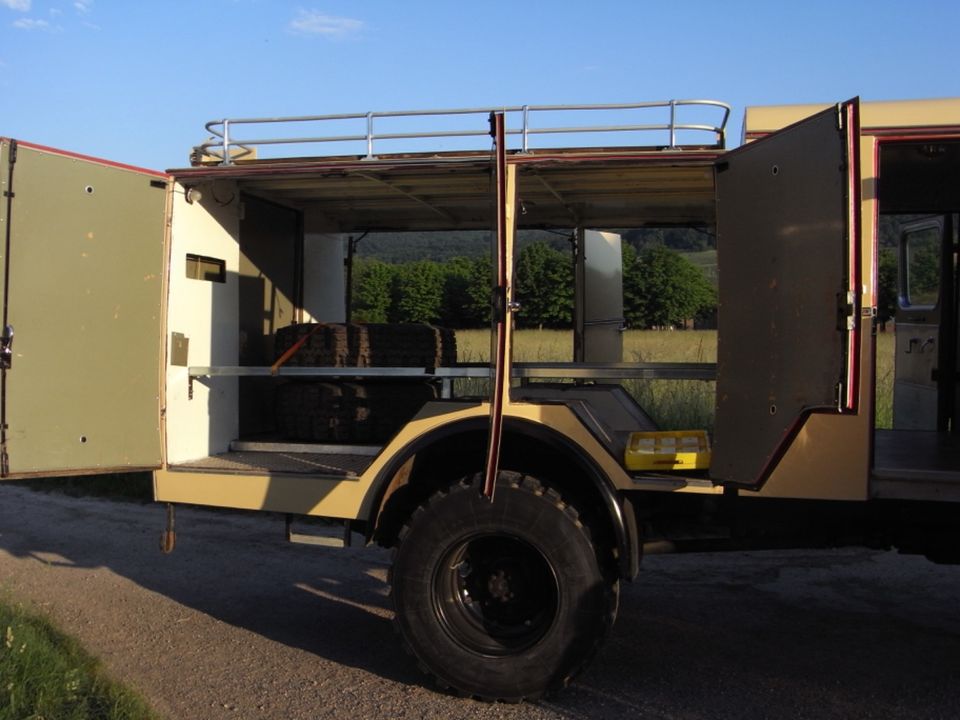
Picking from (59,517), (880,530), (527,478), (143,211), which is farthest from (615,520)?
(59,517)

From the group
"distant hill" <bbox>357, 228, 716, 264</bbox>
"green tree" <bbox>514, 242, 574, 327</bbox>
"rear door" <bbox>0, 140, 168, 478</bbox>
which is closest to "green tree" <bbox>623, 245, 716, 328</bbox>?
"green tree" <bbox>514, 242, 574, 327</bbox>

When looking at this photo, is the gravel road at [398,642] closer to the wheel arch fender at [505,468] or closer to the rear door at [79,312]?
the wheel arch fender at [505,468]

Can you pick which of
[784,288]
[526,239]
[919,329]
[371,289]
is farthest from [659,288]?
[784,288]

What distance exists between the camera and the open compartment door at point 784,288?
3426 millimetres

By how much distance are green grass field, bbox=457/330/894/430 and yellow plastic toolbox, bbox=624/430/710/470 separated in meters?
1.92

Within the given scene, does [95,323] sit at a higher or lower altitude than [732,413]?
higher

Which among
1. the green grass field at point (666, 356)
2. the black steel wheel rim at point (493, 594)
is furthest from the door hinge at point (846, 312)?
the green grass field at point (666, 356)

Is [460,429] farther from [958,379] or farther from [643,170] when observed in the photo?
[958,379]

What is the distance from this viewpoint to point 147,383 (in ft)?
15.7

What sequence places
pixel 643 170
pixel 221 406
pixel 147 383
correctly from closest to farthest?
pixel 643 170
pixel 147 383
pixel 221 406

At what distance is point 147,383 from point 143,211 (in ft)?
3.02

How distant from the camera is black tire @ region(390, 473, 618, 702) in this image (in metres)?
4.04

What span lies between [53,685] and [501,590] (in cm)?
205

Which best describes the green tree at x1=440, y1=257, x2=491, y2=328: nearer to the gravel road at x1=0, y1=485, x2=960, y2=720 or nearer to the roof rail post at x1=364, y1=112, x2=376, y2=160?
the gravel road at x1=0, y1=485, x2=960, y2=720
